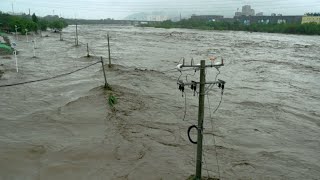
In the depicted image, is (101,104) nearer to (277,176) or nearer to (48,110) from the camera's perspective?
(48,110)

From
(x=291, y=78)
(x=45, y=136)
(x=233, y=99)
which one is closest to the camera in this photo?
(x=45, y=136)

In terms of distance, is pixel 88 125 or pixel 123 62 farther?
pixel 123 62

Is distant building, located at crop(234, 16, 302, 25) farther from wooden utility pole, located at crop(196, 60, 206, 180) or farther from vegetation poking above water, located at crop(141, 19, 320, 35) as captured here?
wooden utility pole, located at crop(196, 60, 206, 180)

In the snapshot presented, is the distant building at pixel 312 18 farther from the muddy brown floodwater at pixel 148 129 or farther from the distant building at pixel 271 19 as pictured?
the muddy brown floodwater at pixel 148 129

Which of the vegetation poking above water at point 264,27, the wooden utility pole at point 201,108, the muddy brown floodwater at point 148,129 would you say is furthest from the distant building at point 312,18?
the wooden utility pole at point 201,108

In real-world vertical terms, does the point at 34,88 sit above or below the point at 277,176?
above

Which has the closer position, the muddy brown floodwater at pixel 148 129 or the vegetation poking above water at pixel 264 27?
the muddy brown floodwater at pixel 148 129

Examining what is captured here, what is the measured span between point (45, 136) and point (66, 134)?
0.71 m

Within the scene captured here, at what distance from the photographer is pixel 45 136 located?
10.9 meters

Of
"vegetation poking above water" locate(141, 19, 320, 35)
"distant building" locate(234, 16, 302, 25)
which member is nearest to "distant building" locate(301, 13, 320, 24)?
"distant building" locate(234, 16, 302, 25)

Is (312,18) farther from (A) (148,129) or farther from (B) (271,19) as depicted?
(A) (148,129)

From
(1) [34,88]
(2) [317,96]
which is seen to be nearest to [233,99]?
(2) [317,96]

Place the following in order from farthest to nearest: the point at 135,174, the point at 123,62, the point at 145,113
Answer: the point at 123,62 → the point at 145,113 → the point at 135,174

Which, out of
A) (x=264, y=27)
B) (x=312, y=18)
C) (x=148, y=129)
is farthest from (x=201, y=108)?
(x=312, y=18)
